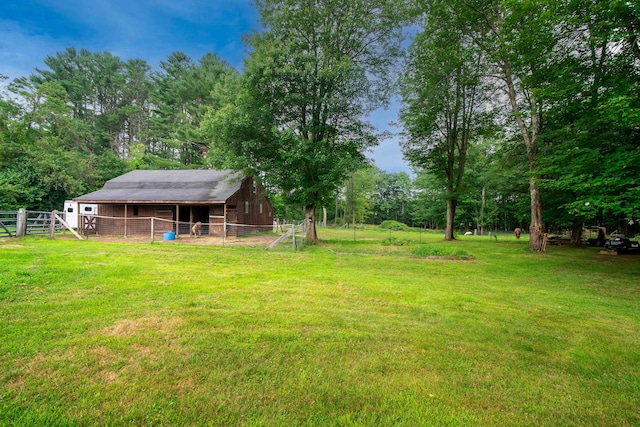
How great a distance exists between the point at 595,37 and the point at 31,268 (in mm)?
15738

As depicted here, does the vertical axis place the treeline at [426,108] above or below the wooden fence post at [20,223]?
above

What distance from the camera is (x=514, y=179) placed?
19922 millimetres

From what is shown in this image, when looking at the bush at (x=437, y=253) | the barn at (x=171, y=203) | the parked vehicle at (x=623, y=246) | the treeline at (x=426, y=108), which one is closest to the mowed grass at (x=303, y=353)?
the bush at (x=437, y=253)

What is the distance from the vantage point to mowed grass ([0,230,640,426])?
2.10m

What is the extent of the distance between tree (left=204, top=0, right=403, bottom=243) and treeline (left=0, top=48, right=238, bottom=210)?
11.1ft

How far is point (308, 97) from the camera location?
1422cm

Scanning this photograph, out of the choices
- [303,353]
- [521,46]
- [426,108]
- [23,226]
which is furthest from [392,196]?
[303,353]

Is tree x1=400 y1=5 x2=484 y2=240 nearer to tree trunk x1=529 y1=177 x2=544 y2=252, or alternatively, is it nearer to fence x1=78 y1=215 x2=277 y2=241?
tree trunk x1=529 y1=177 x2=544 y2=252

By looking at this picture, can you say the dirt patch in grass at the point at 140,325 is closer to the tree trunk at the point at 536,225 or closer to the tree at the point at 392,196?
the tree trunk at the point at 536,225

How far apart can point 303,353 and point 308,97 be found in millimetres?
13563

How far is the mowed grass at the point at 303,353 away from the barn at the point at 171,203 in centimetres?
1276

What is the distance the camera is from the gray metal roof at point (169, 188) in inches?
706

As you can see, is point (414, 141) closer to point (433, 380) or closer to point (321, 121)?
point (321, 121)

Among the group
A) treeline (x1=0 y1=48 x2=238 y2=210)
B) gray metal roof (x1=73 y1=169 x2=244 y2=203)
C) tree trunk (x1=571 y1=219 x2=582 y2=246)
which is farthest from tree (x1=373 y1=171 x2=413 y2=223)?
gray metal roof (x1=73 y1=169 x2=244 y2=203)
